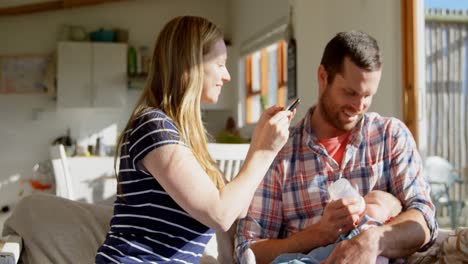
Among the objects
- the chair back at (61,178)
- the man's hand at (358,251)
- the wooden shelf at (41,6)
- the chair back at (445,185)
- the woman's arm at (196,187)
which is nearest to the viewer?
the woman's arm at (196,187)

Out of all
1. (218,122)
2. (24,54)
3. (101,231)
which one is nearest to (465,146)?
(101,231)

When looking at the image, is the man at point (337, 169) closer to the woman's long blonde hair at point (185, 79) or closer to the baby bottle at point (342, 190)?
the baby bottle at point (342, 190)

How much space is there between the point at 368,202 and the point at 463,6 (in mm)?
2002

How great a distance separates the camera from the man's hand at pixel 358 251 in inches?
62.5

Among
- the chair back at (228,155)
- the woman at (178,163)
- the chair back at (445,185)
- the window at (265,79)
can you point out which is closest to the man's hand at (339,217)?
the woman at (178,163)

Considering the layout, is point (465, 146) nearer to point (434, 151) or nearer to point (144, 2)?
point (434, 151)

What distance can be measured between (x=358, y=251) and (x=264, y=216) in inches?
→ 13.7

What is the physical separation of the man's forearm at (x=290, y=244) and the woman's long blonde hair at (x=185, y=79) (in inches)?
17.7

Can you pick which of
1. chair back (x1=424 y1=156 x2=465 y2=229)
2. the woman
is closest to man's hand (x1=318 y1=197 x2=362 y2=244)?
the woman

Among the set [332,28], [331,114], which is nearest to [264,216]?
[331,114]

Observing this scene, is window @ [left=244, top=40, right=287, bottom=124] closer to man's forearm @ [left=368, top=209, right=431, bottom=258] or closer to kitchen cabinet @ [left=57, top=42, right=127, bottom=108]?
kitchen cabinet @ [left=57, top=42, right=127, bottom=108]

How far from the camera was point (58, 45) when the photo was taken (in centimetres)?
639

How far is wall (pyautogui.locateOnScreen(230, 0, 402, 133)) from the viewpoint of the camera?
3.48 meters

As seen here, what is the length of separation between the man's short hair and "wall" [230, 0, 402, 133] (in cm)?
164
